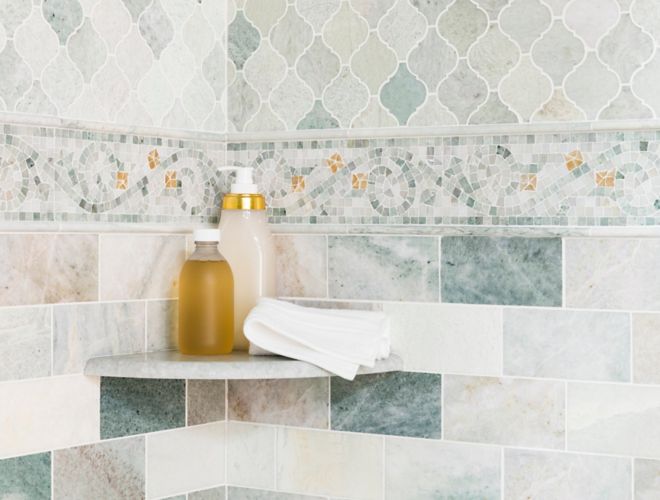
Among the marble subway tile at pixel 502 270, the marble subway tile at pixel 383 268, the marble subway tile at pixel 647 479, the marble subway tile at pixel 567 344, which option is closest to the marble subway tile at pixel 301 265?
the marble subway tile at pixel 383 268

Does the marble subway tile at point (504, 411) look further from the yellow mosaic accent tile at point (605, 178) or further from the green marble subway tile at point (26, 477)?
the green marble subway tile at point (26, 477)

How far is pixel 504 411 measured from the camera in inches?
63.3

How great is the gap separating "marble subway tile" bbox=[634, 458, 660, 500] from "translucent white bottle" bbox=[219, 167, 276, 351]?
2.16ft

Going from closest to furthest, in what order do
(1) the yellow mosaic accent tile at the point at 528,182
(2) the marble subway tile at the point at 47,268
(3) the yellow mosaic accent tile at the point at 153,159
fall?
(2) the marble subway tile at the point at 47,268 → (1) the yellow mosaic accent tile at the point at 528,182 → (3) the yellow mosaic accent tile at the point at 153,159

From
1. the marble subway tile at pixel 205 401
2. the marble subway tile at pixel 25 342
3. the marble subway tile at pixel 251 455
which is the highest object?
the marble subway tile at pixel 25 342

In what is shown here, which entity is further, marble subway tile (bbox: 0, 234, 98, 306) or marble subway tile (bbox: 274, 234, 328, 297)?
marble subway tile (bbox: 274, 234, 328, 297)

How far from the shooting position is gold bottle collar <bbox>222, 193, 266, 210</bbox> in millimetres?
1721

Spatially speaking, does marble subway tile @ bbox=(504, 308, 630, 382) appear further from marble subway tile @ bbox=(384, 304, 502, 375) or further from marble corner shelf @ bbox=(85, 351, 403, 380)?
marble corner shelf @ bbox=(85, 351, 403, 380)

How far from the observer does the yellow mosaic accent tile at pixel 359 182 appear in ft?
5.63

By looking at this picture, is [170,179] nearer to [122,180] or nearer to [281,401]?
[122,180]

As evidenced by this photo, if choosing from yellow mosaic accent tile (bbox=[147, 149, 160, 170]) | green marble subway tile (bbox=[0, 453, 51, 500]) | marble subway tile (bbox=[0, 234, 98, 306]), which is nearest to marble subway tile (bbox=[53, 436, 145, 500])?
green marble subway tile (bbox=[0, 453, 51, 500])

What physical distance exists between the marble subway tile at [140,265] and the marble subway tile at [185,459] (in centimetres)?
24

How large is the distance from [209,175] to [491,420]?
648mm

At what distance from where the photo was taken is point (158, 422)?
1707 mm
